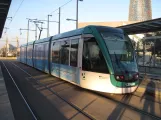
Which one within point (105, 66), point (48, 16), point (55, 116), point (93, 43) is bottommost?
point (55, 116)

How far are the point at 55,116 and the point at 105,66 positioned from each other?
11.7 ft

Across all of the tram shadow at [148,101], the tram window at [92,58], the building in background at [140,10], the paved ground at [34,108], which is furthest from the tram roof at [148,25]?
the building in background at [140,10]

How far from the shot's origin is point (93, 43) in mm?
11773

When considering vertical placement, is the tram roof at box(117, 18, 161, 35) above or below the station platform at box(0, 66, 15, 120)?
above

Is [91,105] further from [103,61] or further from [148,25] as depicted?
[148,25]

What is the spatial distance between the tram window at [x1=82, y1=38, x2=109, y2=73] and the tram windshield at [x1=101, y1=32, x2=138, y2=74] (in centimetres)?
46

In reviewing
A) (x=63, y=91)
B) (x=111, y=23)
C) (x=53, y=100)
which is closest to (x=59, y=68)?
(x=63, y=91)

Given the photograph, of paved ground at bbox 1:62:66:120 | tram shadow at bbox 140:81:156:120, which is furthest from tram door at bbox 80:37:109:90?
paved ground at bbox 1:62:66:120

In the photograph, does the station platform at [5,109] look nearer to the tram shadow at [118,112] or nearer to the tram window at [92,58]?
the tram shadow at [118,112]

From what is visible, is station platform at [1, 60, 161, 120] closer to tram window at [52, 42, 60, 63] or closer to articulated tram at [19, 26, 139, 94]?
articulated tram at [19, 26, 139, 94]

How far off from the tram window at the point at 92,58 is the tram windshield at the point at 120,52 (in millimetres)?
458

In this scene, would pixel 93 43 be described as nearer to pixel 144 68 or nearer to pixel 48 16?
pixel 144 68

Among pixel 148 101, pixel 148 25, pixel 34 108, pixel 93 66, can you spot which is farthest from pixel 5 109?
pixel 148 25

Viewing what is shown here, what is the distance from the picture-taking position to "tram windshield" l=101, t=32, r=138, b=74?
36.3 feet
